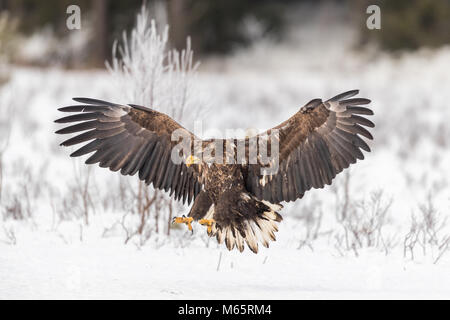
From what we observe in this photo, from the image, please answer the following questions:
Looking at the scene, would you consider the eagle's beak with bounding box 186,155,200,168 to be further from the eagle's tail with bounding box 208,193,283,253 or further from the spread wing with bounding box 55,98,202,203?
the eagle's tail with bounding box 208,193,283,253

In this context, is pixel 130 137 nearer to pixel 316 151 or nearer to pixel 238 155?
pixel 238 155

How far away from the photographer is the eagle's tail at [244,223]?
12.5ft

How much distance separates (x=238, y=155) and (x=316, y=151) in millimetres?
535

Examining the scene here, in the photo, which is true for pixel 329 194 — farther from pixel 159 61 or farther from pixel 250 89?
pixel 250 89

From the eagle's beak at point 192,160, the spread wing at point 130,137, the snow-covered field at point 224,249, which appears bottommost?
the snow-covered field at point 224,249

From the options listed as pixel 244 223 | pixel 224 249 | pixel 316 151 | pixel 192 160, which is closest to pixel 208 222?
pixel 244 223

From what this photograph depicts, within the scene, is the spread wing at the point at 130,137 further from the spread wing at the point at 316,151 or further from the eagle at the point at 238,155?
the spread wing at the point at 316,151

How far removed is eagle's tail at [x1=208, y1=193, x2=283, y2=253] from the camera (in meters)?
3.80

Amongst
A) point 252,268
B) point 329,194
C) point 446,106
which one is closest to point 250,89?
point 446,106

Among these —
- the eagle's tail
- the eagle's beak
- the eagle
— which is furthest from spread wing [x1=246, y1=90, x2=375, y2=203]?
the eagle's beak

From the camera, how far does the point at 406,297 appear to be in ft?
11.4

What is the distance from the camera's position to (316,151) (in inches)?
156

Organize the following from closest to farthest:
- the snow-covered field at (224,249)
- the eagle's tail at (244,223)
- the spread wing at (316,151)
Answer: the snow-covered field at (224,249), the eagle's tail at (244,223), the spread wing at (316,151)

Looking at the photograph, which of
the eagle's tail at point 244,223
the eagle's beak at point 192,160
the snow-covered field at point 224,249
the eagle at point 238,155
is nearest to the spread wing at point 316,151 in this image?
the eagle at point 238,155
